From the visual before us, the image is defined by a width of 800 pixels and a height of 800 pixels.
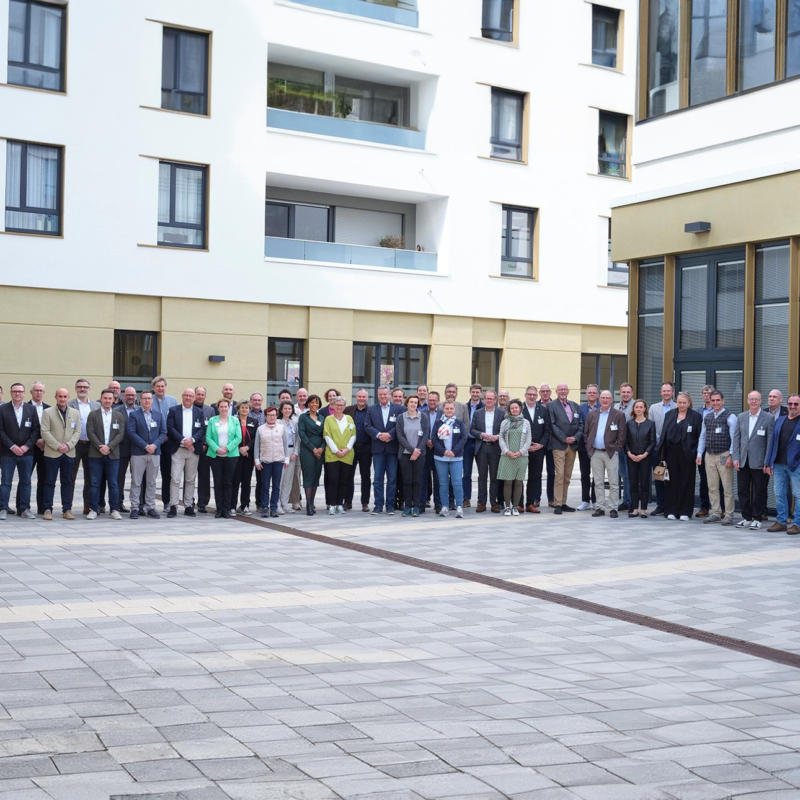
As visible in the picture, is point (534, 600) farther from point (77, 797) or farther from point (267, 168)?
point (267, 168)

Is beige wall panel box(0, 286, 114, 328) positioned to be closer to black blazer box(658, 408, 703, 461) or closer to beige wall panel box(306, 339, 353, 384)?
beige wall panel box(306, 339, 353, 384)

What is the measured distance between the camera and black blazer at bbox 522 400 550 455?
17484 mm

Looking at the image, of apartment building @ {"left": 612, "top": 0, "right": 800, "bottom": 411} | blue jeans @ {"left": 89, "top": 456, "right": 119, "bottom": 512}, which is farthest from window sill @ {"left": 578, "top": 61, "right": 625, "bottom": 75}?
blue jeans @ {"left": 89, "top": 456, "right": 119, "bottom": 512}

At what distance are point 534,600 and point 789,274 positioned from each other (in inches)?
356

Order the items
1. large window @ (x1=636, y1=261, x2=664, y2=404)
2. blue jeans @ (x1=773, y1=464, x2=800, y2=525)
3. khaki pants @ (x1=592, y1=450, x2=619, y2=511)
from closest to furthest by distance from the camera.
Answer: blue jeans @ (x1=773, y1=464, x2=800, y2=525)
khaki pants @ (x1=592, y1=450, x2=619, y2=511)
large window @ (x1=636, y1=261, x2=664, y2=404)

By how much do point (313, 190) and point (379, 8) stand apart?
15.9 ft

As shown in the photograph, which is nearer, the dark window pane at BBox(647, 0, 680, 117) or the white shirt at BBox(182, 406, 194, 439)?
the white shirt at BBox(182, 406, 194, 439)

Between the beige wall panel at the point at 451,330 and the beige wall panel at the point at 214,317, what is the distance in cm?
481

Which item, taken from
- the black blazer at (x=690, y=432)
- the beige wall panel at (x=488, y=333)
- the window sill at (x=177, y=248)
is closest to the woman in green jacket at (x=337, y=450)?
the black blazer at (x=690, y=432)

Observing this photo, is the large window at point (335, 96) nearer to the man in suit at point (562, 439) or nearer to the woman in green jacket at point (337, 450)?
the woman in green jacket at point (337, 450)

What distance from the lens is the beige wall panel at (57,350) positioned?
79.0 ft

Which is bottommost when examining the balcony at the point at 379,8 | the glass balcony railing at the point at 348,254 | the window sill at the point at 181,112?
the glass balcony railing at the point at 348,254

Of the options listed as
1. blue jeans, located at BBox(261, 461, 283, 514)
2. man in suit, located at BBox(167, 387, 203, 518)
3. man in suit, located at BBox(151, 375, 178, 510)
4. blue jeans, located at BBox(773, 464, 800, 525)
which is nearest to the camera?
blue jeans, located at BBox(773, 464, 800, 525)

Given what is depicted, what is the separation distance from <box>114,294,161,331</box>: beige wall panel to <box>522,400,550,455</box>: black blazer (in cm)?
1133
